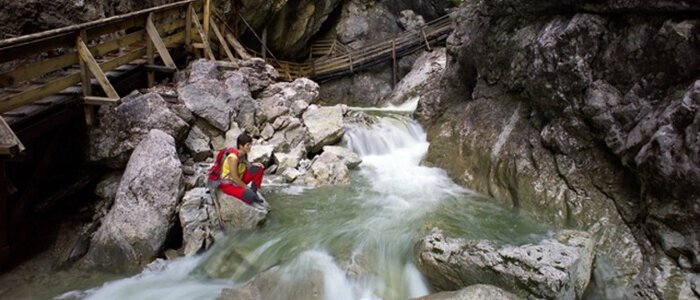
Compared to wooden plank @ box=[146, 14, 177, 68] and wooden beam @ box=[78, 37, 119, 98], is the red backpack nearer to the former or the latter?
wooden beam @ box=[78, 37, 119, 98]

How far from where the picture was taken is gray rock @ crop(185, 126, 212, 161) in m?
8.73

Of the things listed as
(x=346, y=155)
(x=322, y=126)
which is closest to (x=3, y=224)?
(x=346, y=155)

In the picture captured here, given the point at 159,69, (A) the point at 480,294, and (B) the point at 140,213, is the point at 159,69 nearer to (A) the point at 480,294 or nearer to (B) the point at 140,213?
(B) the point at 140,213

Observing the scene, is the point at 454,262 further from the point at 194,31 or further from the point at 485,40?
the point at 194,31

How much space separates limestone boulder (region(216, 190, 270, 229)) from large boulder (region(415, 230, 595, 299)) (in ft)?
9.26

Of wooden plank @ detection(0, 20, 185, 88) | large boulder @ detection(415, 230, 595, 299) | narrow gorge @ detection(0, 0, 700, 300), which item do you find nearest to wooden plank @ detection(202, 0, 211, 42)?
narrow gorge @ detection(0, 0, 700, 300)

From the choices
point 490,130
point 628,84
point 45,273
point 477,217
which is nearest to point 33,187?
point 45,273

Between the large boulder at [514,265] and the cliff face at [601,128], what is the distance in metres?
0.83

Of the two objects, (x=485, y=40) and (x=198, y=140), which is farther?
(x=485, y=40)

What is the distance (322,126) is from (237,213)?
5069 millimetres

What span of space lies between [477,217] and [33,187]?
24.8ft

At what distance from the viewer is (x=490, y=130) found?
9.13m

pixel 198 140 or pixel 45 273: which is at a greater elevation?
pixel 198 140

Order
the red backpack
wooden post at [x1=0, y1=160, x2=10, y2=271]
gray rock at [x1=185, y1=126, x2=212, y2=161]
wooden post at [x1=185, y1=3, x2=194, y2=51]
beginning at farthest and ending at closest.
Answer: wooden post at [x1=185, y1=3, x2=194, y2=51] → gray rock at [x1=185, y1=126, x2=212, y2=161] → the red backpack → wooden post at [x1=0, y1=160, x2=10, y2=271]
